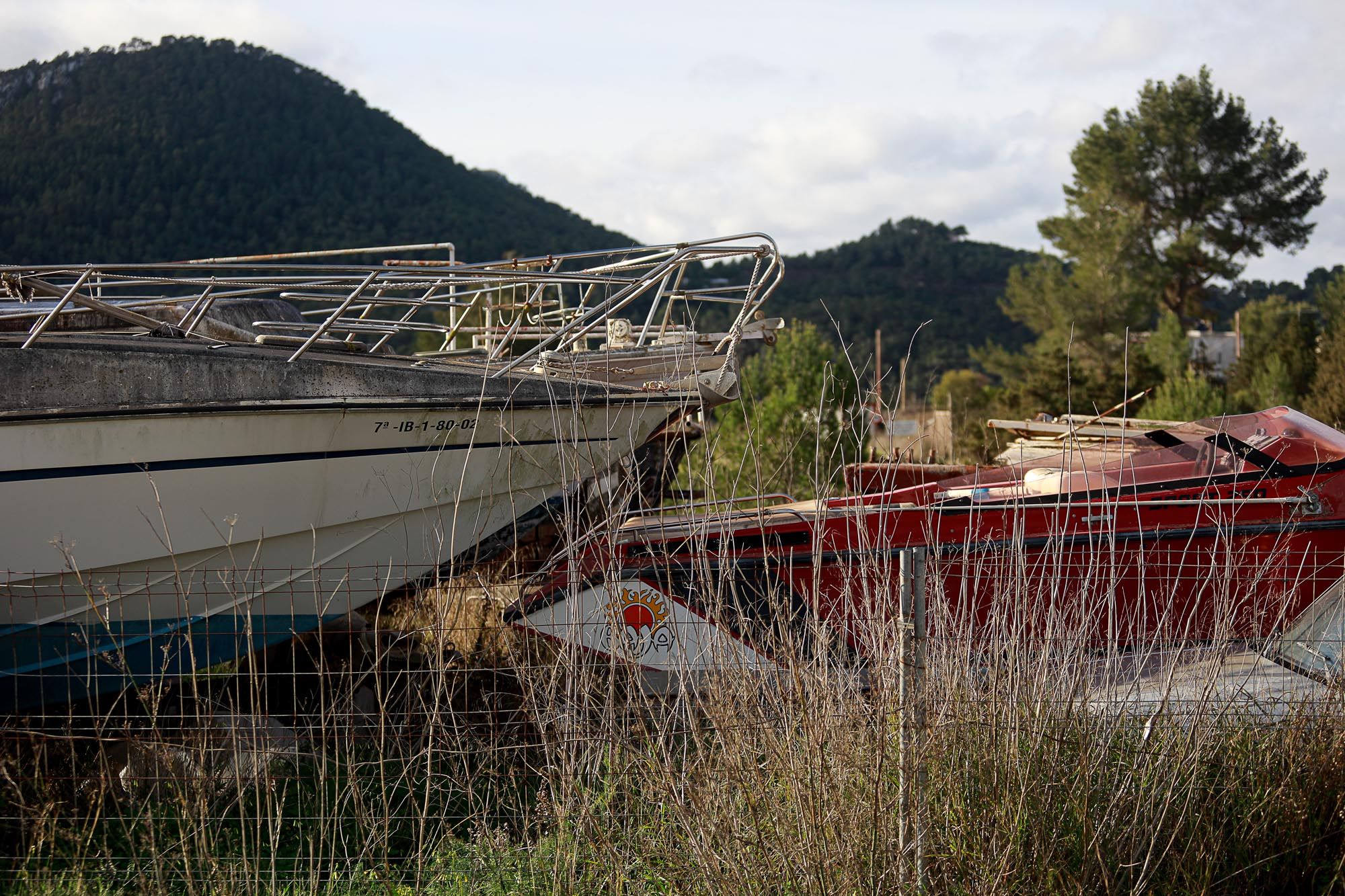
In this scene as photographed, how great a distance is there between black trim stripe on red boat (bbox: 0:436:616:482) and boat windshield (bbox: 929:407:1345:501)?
7.92 ft

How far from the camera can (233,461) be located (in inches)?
Result: 222

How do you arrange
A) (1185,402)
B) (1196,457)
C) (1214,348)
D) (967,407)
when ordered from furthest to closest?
(1214,348)
(1185,402)
(967,407)
(1196,457)

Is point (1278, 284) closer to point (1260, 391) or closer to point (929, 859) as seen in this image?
point (1260, 391)

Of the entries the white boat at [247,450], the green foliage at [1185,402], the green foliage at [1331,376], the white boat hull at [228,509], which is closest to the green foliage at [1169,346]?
the green foliage at [1331,376]

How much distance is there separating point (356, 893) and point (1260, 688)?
3437 mm

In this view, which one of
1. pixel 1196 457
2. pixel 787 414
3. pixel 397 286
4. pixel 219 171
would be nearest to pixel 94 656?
pixel 397 286

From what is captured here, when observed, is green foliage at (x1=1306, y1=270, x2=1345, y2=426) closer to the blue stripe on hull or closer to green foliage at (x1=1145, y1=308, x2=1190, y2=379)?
green foliage at (x1=1145, y1=308, x2=1190, y2=379)

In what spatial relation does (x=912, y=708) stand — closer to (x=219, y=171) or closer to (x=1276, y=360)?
(x=1276, y=360)

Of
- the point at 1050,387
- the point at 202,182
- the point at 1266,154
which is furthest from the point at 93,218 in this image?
the point at 1266,154

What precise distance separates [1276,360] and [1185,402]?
Result: 4.73 meters

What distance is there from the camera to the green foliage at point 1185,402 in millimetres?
16672

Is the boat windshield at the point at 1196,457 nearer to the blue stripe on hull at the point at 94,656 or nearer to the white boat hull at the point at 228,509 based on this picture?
the white boat hull at the point at 228,509

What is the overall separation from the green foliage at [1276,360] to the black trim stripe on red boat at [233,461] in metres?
16.2

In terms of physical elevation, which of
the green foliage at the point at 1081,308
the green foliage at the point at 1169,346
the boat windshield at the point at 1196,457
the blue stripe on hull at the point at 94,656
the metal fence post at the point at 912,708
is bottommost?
the blue stripe on hull at the point at 94,656
